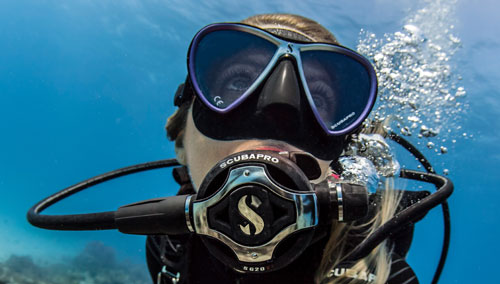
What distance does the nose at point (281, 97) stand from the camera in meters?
1.60

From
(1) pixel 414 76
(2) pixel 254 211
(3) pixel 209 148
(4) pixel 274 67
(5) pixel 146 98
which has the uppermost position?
(5) pixel 146 98

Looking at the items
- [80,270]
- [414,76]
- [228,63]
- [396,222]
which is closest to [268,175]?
[228,63]

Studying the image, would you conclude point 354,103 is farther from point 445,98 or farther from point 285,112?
point 445,98

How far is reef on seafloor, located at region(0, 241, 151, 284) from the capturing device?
1150cm

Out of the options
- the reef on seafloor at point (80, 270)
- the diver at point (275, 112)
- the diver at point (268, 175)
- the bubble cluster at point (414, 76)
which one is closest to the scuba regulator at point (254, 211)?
the diver at point (268, 175)

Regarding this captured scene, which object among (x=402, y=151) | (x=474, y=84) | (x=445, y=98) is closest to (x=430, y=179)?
(x=402, y=151)

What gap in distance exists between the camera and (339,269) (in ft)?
6.47

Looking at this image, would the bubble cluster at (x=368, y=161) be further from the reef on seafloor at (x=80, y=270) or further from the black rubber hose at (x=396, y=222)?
the reef on seafloor at (x=80, y=270)

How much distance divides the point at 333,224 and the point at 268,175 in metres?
0.73

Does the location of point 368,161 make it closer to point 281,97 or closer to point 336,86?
point 336,86

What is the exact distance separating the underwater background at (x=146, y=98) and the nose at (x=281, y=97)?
231 cm

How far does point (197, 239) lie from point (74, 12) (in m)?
35.7

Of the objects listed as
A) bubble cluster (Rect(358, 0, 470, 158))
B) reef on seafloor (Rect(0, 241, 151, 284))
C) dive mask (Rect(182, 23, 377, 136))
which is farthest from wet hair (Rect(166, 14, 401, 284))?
reef on seafloor (Rect(0, 241, 151, 284))

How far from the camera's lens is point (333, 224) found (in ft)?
5.82
